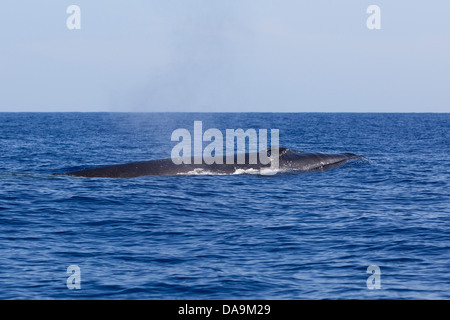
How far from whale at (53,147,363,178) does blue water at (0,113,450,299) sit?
2.58 feet

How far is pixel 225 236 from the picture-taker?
58.6 feet

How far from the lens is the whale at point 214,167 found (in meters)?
29.0

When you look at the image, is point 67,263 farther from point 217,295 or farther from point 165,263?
point 217,295

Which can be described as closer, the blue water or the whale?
the blue water

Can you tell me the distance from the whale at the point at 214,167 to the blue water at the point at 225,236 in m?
0.79

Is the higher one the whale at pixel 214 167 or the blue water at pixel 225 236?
the whale at pixel 214 167

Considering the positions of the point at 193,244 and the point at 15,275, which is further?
the point at 193,244

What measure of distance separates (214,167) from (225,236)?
42.4 feet

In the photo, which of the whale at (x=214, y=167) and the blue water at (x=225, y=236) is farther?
the whale at (x=214, y=167)

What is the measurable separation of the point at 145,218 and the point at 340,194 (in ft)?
28.3

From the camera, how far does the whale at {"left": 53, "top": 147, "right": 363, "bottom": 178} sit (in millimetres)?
29047

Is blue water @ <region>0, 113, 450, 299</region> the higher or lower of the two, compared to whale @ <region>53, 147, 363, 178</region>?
lower
